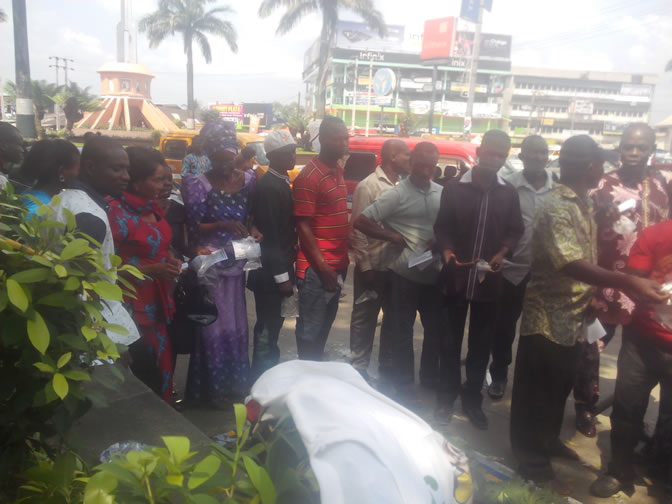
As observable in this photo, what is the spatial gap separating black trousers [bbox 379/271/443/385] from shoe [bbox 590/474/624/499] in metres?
1.29

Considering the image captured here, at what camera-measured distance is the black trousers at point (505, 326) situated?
422 cm

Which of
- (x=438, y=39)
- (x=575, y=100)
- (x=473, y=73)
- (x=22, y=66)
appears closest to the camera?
(x=22, y=66)

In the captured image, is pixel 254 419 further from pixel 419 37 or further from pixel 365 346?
pixel 419 37

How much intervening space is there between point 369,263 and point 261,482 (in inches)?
118

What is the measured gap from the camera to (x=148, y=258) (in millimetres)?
3066

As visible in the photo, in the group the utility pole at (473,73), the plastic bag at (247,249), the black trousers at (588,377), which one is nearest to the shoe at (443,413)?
the black trousers at (588,377)

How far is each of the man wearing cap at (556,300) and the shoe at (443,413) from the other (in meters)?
0.64

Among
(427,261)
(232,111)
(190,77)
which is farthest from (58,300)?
(232,111)

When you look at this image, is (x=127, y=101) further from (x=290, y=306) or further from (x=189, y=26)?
(x=290, y=306)

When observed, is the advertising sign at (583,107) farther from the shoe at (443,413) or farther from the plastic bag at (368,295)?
the shoe at (443,413)

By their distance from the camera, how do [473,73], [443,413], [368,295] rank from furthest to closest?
[473,73] → [368,295] → [443,413]

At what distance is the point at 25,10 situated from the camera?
11.6m

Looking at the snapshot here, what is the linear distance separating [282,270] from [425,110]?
72681 millimetres

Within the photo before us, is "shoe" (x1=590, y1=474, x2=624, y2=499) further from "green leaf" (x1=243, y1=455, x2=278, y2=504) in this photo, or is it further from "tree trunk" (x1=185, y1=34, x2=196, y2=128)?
"tree trunk" (x1=185, y1=34, x2=196, y2=128)
